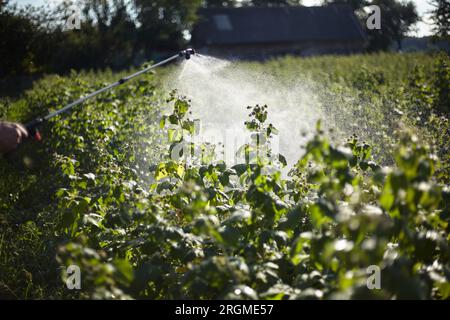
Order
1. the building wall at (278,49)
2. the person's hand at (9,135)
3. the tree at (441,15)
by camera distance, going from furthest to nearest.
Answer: the building wall at (278,49)
the tree at (441,15)
the person's hand at (9,135)

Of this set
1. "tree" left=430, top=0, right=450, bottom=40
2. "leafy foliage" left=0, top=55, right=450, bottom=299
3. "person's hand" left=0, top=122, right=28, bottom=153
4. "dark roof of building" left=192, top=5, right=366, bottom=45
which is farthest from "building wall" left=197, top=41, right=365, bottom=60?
"person's hand" left=0, top=122, right=28, bottom=153

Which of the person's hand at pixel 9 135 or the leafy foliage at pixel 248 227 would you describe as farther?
the person's hand at pixel 9 135

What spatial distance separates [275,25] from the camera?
129 ft

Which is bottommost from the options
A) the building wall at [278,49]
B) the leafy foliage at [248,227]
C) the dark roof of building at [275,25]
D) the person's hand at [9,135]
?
the leafy foliage at [248,227]

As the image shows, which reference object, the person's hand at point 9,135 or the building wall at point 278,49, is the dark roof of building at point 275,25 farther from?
the person's hand at point 9,135

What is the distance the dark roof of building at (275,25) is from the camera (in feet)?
124

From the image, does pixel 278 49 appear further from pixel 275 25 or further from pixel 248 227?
pixel 248 227

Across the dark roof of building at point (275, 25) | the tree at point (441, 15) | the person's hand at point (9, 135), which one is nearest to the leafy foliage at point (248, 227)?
the person's hand at point (9, 135)

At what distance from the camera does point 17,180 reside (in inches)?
256

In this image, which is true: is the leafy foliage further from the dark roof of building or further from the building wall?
the dark roof of building

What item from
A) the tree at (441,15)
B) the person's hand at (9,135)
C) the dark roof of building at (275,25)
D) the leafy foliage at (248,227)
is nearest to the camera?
the leafy foliage at (248,227)

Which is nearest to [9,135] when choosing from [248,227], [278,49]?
[248,227]

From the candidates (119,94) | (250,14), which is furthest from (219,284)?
(250,14)
